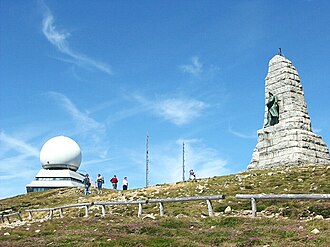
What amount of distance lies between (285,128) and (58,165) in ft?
159

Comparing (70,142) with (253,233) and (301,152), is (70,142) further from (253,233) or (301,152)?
(253,233)

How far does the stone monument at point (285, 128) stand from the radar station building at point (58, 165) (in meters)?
42.5

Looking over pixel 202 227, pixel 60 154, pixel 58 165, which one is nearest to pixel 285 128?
pixel 202 227

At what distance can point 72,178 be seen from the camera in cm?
8231

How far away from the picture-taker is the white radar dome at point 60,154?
8362 centimetres

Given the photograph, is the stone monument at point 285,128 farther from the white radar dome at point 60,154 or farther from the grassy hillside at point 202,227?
the white radar dome at point 60,154

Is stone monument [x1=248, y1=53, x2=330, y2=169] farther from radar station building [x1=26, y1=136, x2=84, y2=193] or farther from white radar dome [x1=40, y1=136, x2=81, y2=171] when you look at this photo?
white radar dome [x1=40, y1=136, x2=81, y2=171]

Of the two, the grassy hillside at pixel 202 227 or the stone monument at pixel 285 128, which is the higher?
the stone monument at pixel 285 128

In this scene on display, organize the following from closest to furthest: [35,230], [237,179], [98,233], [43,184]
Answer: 1. [98,233]
2. [35,230]
3. [237,179]
4. [43,184]

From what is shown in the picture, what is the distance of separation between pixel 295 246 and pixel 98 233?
803 centimetres

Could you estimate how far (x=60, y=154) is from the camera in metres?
83.6

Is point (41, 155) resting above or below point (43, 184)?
above

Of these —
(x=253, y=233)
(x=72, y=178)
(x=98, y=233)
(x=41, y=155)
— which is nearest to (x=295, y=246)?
(x=253, y=233)

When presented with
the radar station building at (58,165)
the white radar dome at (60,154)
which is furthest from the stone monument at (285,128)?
the white radar dome at (60,154)
